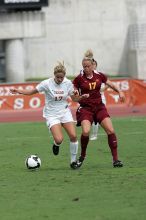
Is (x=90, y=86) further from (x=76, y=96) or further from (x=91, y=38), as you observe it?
(x=91, y=38)

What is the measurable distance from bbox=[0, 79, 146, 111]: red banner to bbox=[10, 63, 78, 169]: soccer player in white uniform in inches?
565

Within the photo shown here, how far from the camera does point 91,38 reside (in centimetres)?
4403

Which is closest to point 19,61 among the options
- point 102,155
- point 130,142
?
point 130,142

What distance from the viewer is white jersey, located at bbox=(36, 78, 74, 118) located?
13.5 metres

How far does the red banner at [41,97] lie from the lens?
2830 centimetres

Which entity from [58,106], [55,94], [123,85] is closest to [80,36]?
[123,85]

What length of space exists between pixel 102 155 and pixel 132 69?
91.4ft

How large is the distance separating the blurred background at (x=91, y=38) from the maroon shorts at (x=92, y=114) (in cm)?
2811

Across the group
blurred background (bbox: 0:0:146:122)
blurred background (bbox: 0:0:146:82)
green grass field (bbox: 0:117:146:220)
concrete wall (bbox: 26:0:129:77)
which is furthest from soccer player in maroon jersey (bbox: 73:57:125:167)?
concrete wall (bbox: 26:0:129:77)

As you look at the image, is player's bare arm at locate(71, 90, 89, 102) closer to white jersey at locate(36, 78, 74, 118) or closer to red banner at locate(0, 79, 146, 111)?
white jersey at locate(36, 78, 74, 118)

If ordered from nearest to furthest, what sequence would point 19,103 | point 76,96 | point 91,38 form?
point 76,96, point 19,103, point 91,38

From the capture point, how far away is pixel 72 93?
13.4 metres

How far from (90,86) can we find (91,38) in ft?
101

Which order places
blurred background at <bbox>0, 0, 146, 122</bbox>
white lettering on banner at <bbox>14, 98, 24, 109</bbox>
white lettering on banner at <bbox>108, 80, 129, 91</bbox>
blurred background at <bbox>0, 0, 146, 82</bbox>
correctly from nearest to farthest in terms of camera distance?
white lettering on banner at <bbox>14, 98, 24, 109</bbox>
white lettering on banner at <bbox>108, 80, 129, 91</bbox>
blurred background at <bbox>0, 0, 146, 122</bbox>
blurred background at <bbox>0, 0, 146, 82</bbox>
